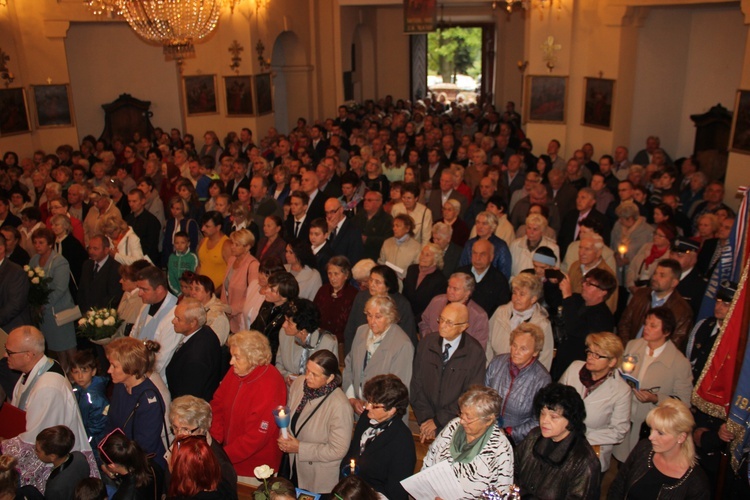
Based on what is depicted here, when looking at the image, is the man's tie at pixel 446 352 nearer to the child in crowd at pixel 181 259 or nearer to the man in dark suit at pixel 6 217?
the child in crowd at pixel 181 259

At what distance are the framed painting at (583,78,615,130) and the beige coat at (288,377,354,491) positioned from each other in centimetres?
1156

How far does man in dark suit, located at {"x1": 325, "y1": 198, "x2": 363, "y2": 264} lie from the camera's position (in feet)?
25.1

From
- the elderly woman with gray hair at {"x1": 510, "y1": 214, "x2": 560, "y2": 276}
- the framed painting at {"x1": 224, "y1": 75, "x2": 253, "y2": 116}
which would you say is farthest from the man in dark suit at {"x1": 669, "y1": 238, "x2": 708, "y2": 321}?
the framed painting at {"x1": 224, "y1": 75, "x2": 253, "y2": 116}

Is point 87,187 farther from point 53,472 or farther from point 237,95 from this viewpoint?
point 237,95

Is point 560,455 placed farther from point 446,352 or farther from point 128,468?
point 128,468

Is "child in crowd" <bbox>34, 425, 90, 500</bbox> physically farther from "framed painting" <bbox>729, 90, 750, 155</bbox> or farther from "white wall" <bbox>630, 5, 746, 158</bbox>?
"white wall" <bbox>630, 5, 746, 158</bbox>

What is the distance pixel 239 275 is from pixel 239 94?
11.0m

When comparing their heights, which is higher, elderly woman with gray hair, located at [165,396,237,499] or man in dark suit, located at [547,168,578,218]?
man in dark suit, located at [547,168,578,218]

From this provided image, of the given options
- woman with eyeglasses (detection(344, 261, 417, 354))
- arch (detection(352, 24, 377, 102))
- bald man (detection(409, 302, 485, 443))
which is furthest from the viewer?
arch (detection(352, 24, 377, 102))

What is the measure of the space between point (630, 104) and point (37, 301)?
12031 millimetres

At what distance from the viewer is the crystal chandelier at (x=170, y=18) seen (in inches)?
365

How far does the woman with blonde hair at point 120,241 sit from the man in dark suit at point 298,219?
67.6 inches

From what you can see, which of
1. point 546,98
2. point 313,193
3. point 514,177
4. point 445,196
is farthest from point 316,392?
point 546,98

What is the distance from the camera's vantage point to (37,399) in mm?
4660
